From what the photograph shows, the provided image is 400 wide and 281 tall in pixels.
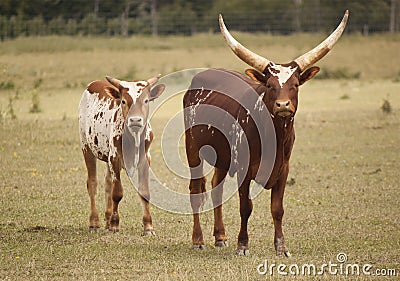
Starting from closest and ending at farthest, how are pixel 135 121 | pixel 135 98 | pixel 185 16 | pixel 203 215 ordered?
1. pixel 135 121
2. pixel 135 98
3. pixel 203 215
4. pixel 185 16

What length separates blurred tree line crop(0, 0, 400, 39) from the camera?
138ft

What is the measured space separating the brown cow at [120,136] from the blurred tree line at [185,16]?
31167 millimetres

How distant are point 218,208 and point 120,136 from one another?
1528 mm

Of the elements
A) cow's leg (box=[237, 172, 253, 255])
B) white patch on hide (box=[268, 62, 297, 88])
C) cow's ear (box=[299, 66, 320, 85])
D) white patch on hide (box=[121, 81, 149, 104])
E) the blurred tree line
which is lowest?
the blurred tree line

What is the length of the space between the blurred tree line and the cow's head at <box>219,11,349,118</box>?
1316 inches

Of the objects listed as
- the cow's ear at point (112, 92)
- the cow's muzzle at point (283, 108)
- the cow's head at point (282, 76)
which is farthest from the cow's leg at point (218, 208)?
the cow's muzzle at point (283, 108)

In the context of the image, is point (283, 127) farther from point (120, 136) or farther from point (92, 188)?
point (92, 188)

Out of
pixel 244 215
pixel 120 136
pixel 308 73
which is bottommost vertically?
pixel 244 215

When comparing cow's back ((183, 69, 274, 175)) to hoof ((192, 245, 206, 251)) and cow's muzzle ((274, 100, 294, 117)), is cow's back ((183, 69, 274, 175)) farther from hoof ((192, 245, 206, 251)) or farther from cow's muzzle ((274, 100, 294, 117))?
hoof ((192, 245, 206, 251))

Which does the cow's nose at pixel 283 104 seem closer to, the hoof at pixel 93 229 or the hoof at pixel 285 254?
the hoof at pixel 285 254

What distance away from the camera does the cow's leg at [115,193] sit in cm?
974

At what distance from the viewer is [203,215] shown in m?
10.9

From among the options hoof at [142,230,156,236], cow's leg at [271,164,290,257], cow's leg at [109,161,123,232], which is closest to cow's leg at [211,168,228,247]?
cow's leg at [271,164,290,257]

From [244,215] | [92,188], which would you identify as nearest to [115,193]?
[92,188]
